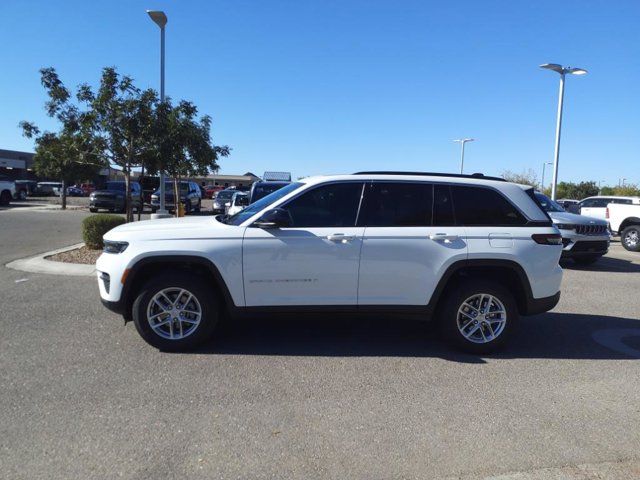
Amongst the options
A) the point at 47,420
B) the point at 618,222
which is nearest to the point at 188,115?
the point at 47,420

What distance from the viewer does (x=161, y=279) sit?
196 inches

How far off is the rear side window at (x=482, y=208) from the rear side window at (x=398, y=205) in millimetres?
311

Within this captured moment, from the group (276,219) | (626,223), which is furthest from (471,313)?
(626,223)

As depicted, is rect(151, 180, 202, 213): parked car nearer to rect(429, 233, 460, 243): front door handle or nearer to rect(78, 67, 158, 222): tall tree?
rect(78, 67, 158, 222): tall tree

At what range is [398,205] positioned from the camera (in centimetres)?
527

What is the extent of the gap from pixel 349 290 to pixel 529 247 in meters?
1.89

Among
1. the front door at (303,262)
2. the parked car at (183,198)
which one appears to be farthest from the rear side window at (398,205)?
the parked car at (183,198)

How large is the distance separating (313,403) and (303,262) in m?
1.42

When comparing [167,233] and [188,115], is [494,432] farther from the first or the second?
[188,115]

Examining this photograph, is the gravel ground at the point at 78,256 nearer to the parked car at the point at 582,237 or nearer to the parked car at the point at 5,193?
the parked car at the point at 582,237

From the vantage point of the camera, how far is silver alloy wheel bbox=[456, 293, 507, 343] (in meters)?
5.23

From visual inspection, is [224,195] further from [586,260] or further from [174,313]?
[174,313]

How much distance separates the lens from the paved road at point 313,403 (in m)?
3.23

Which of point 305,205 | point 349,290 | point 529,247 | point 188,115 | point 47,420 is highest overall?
point 188,115
